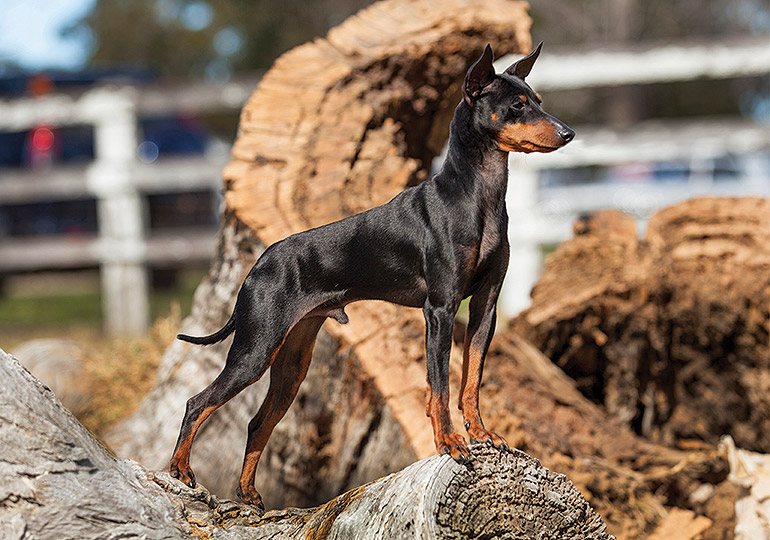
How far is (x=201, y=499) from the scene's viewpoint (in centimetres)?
176

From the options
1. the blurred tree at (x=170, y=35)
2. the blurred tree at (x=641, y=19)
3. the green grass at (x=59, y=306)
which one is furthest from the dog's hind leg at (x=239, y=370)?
the blurred tree at (x=170, y=35)

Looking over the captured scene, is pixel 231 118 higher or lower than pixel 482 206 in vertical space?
lower

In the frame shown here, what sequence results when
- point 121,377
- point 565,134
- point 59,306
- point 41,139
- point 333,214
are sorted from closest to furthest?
point 565,134 < point 333,214 < point 121,377 < point 59,306 < point 41,139

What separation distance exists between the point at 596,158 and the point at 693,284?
9.05ft

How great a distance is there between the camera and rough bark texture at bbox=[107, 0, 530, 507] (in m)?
2.35

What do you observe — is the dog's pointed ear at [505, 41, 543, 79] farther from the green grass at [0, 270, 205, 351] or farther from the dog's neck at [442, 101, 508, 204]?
the green grass at [0, 270, 205, 351]

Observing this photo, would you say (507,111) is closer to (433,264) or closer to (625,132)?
(433,264)

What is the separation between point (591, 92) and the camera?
59.7 feet

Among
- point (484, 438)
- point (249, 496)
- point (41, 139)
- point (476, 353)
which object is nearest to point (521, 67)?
point (476, 353)

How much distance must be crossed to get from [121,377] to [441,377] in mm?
2985

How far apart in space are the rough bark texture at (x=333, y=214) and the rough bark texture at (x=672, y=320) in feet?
2.95

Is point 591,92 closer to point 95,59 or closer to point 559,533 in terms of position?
point 95,59

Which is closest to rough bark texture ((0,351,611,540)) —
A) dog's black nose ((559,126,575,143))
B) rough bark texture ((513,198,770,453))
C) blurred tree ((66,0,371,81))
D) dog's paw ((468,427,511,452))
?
dog's paw ((468,427,511,452))

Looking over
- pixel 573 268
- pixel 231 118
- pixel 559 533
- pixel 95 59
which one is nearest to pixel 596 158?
pixel 573 268
